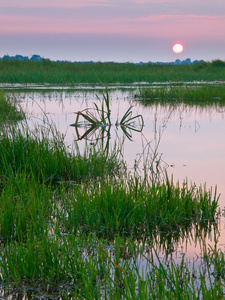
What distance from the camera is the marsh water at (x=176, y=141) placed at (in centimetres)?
489

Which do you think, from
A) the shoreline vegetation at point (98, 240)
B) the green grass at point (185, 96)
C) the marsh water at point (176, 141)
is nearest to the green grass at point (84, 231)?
the shoreline vegetation at point (98, 240)

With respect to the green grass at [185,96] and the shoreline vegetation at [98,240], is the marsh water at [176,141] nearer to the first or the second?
the shoreline vegetation at [98,240]

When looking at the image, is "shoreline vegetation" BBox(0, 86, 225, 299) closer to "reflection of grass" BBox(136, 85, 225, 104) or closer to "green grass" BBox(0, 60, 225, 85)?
"reflection of grass" BBox(136, 85, 225, 104)

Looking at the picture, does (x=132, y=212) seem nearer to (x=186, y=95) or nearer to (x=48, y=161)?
(x=48, y=161)

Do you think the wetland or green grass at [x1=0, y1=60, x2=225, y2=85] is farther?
green grass at [x1=0, y1=60, x2=225, y2=85]

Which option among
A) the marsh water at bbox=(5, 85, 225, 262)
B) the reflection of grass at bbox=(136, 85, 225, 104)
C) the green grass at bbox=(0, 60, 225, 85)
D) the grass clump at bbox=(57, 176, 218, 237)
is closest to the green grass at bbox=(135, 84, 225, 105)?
the reflection of grass at bbox=(136, 85, 225, 104)

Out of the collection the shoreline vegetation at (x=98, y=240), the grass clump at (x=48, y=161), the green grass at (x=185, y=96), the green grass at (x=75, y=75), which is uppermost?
the green grass at (x=75, y=75)

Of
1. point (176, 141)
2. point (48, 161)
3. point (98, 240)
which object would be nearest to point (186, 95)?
point (176, 141)

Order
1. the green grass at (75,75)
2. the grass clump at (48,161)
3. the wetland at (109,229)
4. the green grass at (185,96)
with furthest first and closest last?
the green grass at (75,75) → the green grass at (185,96) → the grass clump at (48,161) → the wetland at (109,229)

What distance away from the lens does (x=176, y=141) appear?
31.6 feet

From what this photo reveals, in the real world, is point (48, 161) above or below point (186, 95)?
below

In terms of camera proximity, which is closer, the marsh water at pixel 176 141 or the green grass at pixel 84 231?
the green grass at pixel 84 231

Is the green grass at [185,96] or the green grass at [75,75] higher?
the green grass at [75,75]

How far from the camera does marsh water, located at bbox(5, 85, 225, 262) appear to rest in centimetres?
489
